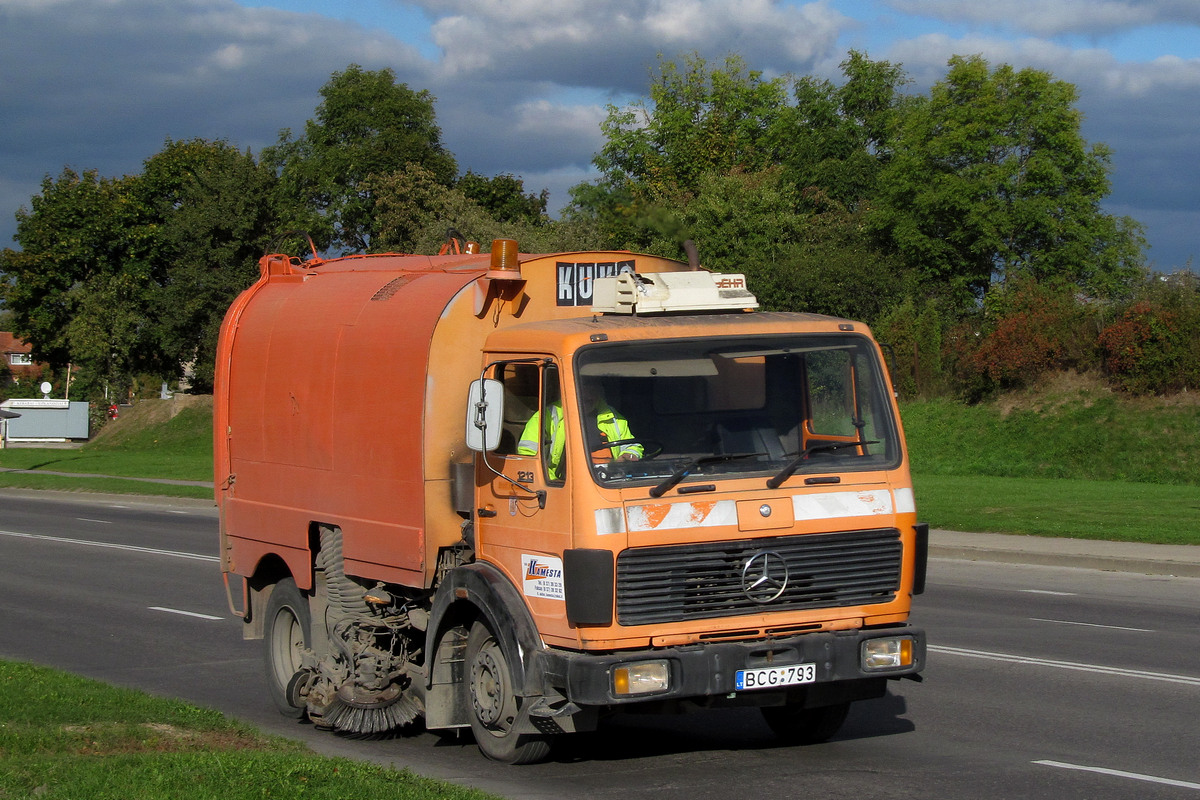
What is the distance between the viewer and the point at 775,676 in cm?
646

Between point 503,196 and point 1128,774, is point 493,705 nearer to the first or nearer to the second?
point 1128,774

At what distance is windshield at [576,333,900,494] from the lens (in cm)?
654

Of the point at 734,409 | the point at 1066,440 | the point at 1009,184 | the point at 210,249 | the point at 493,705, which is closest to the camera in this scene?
the point at 734,409

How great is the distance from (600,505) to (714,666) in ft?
3.13

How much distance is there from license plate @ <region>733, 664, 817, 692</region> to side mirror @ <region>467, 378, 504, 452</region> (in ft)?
5.55

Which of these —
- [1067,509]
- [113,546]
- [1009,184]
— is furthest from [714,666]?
[1009,184]

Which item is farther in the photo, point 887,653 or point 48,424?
point 48,424

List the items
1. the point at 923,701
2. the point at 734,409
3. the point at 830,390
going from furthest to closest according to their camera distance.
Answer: the point at 923,701, the point at 830,390, the point at 734,409

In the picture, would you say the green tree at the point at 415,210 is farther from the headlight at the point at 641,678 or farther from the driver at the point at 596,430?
the headlight at the point at 641,678

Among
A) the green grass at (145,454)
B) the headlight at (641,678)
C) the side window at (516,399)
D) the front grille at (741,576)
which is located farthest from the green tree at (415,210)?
the headlight at (641,678)

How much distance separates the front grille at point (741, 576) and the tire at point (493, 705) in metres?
0.90

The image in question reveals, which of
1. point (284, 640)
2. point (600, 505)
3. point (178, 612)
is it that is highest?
point (600, 505)

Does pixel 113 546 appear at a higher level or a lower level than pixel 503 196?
lower

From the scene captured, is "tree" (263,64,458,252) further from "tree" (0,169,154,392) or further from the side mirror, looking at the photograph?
the side mirror
